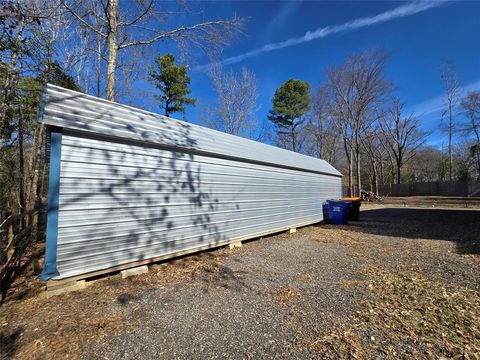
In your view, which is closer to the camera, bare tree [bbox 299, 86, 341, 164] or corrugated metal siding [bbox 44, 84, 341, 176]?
corrugated metal siding [bbox 44, 84, 341, 176]

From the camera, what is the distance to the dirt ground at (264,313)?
96.7 inches

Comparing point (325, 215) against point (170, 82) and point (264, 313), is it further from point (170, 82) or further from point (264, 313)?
point (170, 82)

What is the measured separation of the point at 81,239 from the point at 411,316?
4.49m

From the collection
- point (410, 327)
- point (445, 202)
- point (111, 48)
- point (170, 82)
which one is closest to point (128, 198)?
point (410, 327)

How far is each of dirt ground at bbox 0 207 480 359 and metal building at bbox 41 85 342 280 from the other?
0.54 m

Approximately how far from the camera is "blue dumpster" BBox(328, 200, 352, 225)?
11188mm

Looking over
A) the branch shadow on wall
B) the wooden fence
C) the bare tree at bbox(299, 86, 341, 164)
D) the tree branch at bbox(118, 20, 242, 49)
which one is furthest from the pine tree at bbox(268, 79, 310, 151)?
the branch shadow on wall

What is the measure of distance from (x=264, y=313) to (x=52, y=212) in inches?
125

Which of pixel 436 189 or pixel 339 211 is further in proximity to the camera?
pixel 436 189

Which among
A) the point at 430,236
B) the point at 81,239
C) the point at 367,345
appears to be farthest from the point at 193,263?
the point at 430,236

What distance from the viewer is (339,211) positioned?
11281mm

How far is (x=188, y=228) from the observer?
18.0 ft

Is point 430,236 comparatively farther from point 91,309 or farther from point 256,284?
point 91,309

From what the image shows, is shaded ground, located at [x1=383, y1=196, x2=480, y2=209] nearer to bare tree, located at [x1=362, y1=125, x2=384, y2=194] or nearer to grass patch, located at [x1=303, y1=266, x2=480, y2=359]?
bare tree, located at [x1=362, y1=125, x2=384, y2=194]
